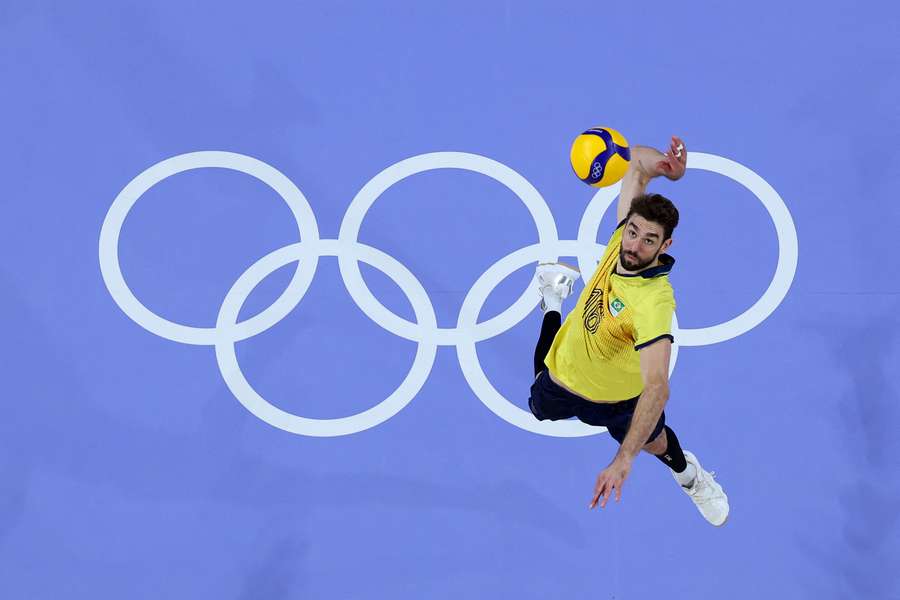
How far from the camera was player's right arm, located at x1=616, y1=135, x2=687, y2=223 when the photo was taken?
5.25m

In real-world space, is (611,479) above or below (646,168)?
below

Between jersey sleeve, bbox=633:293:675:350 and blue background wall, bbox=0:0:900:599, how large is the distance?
1574 millimetres

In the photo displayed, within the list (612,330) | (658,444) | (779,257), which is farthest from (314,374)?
(779,257)

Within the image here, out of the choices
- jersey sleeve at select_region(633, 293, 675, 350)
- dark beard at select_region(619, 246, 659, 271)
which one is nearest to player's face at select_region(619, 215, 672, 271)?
dark beard at select_region(619, 246, 659, 271)

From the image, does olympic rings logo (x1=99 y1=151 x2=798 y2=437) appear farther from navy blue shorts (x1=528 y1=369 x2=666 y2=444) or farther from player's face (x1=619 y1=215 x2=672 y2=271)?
player's face (x1=619 y1=215 x2=672 y2=271)

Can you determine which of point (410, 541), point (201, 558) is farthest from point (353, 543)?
point (201, 558)

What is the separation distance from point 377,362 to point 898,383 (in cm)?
332

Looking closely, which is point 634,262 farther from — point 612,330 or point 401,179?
point 401,179

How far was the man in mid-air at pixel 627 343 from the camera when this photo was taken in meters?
4.42

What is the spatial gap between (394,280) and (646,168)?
1752mm

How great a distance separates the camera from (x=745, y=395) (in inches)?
237

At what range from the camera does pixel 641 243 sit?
15.3ft

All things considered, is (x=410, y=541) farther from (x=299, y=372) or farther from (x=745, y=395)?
(x=745, y=395)

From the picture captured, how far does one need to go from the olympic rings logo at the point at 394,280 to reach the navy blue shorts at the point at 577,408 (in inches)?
21.4
